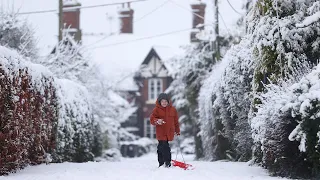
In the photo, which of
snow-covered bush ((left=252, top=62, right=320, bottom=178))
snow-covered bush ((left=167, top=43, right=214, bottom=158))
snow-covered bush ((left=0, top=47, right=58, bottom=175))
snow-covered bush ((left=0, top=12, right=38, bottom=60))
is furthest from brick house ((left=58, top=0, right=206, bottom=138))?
snow-covered bush ((left=252, top=62, right=320, bottom=178))

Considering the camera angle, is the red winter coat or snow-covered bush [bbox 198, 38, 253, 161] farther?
snow-covered bush [bbox 198, 38, 253, 161]

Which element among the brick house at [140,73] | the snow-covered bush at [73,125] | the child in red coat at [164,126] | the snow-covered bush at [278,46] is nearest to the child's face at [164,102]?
the child in red coat at [164,126]

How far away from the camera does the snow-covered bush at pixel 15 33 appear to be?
2100 cm

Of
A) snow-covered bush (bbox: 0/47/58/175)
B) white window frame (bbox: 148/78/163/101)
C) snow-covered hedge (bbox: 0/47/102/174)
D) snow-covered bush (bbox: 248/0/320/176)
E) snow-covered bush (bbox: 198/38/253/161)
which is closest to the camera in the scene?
snow-covered bush (bbox: 248/0/320/176)

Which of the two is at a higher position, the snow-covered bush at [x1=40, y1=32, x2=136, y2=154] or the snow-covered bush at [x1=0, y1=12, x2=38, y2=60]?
the snow-covered bush at [x1=0, y1=12, x2=38, y2=60]

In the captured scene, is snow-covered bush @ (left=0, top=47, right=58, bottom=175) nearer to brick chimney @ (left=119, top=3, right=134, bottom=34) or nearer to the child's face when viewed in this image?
the child's face

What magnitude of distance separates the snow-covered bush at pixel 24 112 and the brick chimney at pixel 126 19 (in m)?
30.8

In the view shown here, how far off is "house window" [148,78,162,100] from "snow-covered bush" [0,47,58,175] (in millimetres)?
29459

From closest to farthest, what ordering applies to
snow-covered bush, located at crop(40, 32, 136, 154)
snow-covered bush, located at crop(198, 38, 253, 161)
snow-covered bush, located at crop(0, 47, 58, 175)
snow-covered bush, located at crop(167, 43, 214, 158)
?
snow-covered bush, located at crop(0, 47, 58, 175), snow-covered bush, located at crop(198, 38, 253, 161), snow-covered bush, located at crop(40, 32, 136, 154), snow-covered bush, located at crop(167, 43, 214, 158)

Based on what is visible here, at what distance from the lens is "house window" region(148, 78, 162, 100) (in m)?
43.0

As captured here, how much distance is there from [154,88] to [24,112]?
1299 inches

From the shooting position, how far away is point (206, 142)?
61.2ft

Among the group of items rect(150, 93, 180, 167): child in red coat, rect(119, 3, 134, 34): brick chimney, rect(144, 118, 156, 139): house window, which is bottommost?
rect(144, 118, 156, 139): house window

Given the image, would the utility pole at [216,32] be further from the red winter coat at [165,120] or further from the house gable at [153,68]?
the house gable at [153,68]
